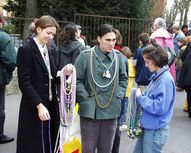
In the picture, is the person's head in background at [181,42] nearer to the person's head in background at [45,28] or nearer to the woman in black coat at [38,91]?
the woman in black coat at [38,91]

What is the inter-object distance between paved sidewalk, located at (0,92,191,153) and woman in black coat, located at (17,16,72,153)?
173cm

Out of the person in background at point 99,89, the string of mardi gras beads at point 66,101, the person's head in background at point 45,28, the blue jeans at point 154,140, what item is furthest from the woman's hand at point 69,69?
the blue jeans at point 154,140

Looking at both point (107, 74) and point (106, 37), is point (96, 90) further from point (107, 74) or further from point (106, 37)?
point (106, 37)

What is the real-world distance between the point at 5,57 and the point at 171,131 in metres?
3.32

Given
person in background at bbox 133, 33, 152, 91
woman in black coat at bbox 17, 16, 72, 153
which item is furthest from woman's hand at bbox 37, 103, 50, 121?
person in background at bbox 133, 33, 152, 91

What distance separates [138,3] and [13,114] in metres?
7.61

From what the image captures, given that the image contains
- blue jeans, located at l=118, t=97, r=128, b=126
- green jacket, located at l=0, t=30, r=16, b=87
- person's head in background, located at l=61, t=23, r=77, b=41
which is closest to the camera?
blue jeans, located at l=118, t=97, r=128, b=126

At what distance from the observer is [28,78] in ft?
11.7

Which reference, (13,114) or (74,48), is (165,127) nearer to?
(74,48)

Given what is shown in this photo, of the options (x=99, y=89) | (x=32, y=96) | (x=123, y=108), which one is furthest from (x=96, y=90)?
(x=123, y=108)

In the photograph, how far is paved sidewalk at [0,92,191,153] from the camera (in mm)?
5735

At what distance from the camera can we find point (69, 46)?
5707 millimetres

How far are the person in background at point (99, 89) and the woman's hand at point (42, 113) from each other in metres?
0.39

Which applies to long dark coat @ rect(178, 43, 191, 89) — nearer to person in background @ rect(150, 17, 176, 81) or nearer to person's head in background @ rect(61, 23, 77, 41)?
person in background @ rect(150, 17, 176, 81)
